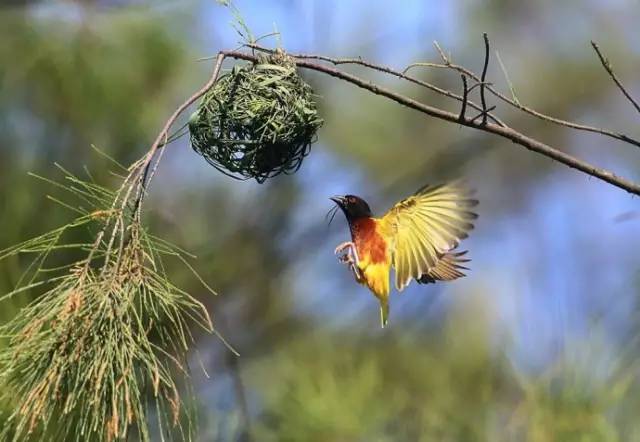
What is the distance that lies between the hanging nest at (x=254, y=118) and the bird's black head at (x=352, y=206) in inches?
5.5

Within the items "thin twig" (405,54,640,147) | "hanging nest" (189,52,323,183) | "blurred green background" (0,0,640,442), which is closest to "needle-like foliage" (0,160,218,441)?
"hanging nest" (189,52,323,183)

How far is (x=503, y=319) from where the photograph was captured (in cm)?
229

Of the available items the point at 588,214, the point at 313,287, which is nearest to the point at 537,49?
the point at 588,214

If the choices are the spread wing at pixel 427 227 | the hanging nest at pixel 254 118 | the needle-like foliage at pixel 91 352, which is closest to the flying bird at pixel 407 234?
the spread wing at pixel 427 227

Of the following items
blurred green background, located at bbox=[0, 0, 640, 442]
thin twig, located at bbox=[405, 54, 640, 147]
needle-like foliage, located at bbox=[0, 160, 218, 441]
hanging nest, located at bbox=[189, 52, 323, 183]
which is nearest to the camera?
needle-like foliage, located at bbox=[0, 160, 218, 441]

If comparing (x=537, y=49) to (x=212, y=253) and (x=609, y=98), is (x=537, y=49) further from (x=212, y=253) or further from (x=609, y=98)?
(x=212, y=253)

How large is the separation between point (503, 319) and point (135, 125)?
1270mm

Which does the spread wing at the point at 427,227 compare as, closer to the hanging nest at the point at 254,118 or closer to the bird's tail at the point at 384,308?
the bird's tail at the point at 384,308

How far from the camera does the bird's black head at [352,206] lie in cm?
133

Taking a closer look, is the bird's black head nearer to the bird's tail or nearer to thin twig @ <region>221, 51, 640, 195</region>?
the bird's tail

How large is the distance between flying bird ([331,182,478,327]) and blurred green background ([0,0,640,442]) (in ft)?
3.15

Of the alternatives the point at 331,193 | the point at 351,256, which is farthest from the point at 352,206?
the point at 331,193

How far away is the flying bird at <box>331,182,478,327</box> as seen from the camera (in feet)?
4.30

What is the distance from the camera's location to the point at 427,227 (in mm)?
1325
